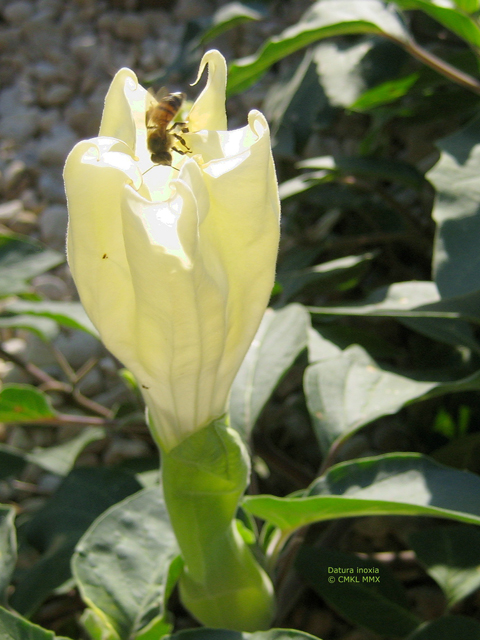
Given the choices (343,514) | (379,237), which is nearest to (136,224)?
(343,514)

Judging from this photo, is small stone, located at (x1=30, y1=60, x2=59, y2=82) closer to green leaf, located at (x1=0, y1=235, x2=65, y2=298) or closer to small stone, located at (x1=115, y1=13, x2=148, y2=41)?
small stone, located at (x1=115, y1=13, x2=148, y2=41)

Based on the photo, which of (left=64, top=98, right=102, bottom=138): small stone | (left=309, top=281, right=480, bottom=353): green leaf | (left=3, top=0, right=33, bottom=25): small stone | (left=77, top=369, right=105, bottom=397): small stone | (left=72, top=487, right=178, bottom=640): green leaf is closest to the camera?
(left=72, top=487, right=178, bottom=640): green leaf

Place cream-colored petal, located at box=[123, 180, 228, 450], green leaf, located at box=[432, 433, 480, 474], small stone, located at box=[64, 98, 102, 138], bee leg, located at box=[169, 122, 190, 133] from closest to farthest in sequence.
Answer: cream-colored petal, located at box=[123, 180, 228, 450] < bee leg, located at box=[169, 122, 190, 133] < green leaf, located at box=[432, 433, 480, 474] < small stone, located at box=[64, 98, 102, 138]

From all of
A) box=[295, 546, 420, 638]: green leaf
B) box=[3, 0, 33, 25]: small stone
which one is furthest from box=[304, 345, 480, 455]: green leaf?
box=[3, 0, 33, 25]: small stone

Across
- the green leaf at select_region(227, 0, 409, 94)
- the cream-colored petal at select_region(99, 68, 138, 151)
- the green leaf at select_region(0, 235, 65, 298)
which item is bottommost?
the green leaf at select_region(0, 235, 65, 298)

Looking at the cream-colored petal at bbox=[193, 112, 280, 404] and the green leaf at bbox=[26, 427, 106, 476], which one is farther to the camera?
the green leaf at bbox=[26, 427, 106, 476]

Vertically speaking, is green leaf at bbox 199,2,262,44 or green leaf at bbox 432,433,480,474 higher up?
green leaf at bbox 199,2,262,44

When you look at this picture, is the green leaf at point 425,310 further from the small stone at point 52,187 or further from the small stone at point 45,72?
the small stone at point 45,72

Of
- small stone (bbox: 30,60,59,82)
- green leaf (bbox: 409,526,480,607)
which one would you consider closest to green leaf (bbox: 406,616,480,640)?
green leaf (bbox: 409,526,480,607)
